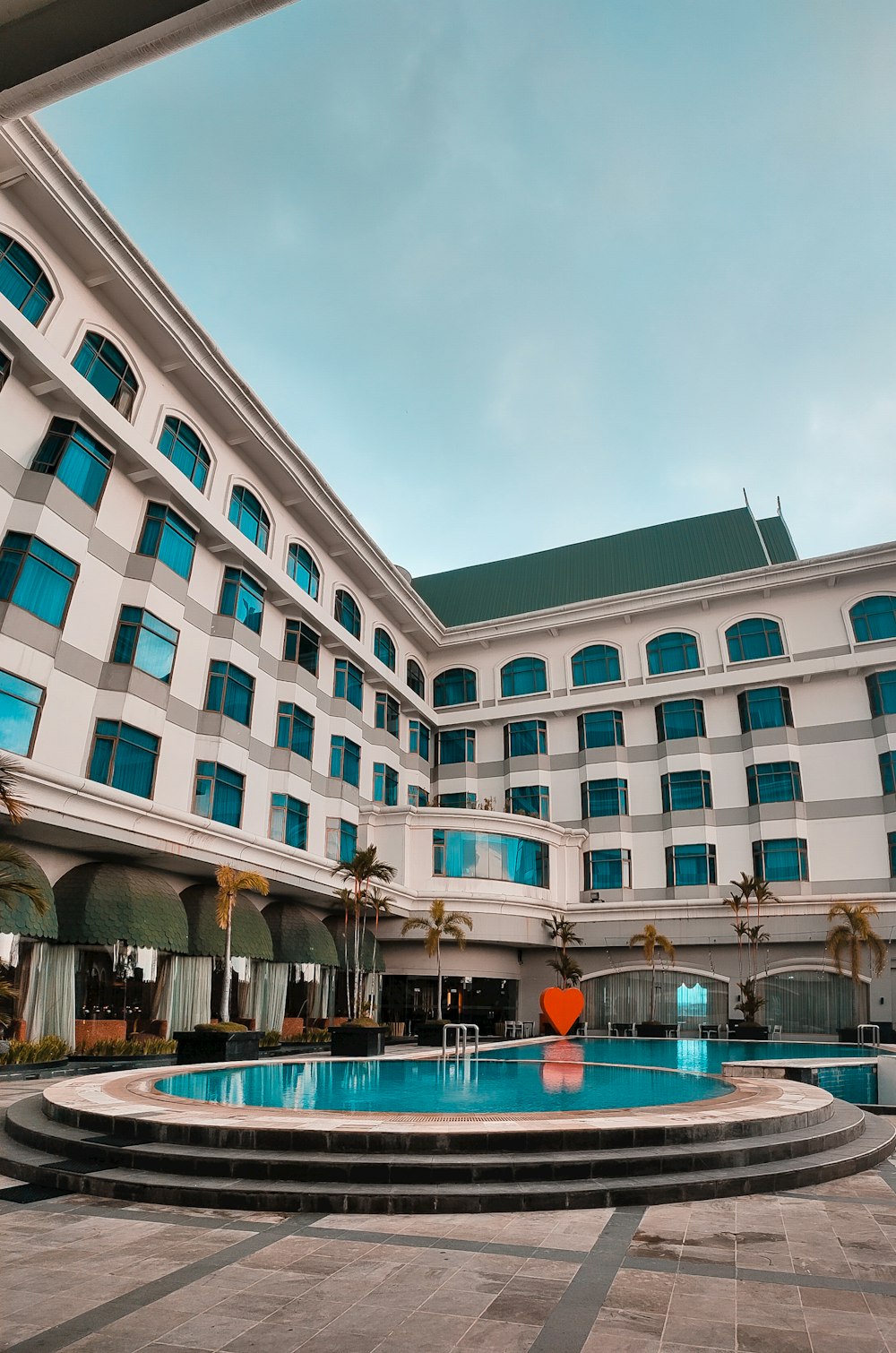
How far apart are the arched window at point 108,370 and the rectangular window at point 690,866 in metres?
28.9

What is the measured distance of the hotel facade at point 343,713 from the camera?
22.6 metres

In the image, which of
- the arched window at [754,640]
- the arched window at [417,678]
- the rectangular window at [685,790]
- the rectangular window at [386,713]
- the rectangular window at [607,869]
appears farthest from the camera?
the arched window at [417,678]

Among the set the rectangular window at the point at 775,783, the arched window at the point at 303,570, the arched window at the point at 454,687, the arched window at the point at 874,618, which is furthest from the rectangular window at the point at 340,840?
the arched window at the point at 874,618

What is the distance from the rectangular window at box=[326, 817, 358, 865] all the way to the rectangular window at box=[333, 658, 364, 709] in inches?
200

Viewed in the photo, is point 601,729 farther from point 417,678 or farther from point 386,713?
point 386,713

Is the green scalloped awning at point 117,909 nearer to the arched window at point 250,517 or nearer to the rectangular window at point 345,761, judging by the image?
the rectangular window at point 345,761

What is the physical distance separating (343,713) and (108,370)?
16230 mm

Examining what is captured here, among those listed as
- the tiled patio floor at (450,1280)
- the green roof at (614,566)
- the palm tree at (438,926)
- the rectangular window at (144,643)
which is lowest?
the tiled patio floor at (450,1280)

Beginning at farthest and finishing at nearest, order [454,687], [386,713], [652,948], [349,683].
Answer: [454,687] < [386,713] < [349,683] < [652,948]

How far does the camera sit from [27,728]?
21562 mm

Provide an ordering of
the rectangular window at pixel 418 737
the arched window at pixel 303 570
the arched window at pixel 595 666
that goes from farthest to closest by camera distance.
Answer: the rectangular window at pixel 418 737
the arched window at pixel 595 666
the arched window at pixel 303 570

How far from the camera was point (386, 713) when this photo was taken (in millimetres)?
42031

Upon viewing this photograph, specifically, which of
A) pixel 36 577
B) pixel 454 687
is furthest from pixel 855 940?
pixel 36 577

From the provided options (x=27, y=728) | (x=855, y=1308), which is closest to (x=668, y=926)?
(x=27, y=728)
